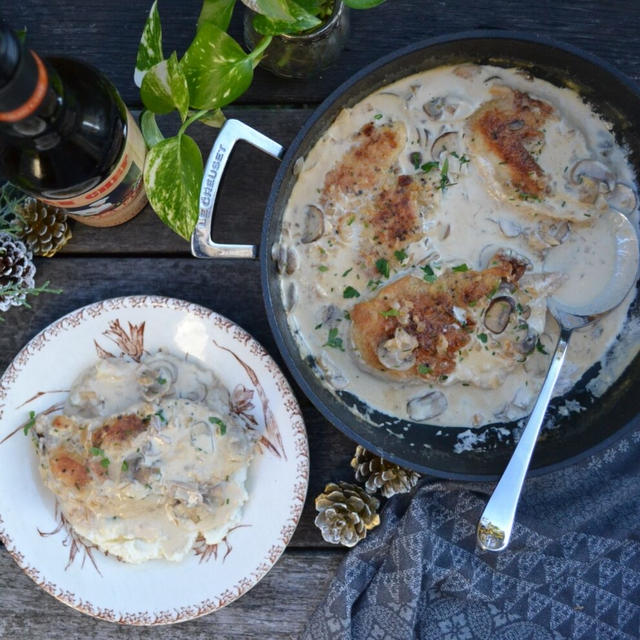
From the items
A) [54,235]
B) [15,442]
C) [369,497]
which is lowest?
[15,442]

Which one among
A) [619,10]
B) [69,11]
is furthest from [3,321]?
[619,10]

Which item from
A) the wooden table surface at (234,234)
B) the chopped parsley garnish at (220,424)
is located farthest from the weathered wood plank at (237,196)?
the chopped parsley garnish at (220,424)

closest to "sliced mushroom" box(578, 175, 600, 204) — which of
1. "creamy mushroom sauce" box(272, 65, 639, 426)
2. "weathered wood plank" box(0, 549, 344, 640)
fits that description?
"creamy mushroom sauce" box(272, 65, 639, 426)

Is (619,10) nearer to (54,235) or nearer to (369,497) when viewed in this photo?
(369,497)

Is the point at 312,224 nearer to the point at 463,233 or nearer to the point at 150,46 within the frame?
the point at 463,233

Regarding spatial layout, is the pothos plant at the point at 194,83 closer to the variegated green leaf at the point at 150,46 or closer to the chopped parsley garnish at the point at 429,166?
the variegated green leaf at the point at 150,46

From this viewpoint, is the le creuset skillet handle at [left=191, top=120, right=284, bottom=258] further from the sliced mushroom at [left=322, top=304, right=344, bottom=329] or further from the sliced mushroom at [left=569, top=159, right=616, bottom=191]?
the sliced mushroom at [left=569, top=159, right=616, bottom=191]
